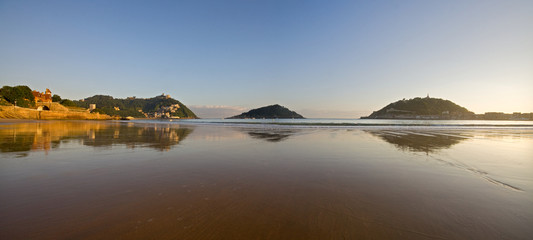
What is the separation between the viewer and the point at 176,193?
4836mm

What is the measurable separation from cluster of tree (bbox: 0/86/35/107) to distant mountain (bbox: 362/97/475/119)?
802 feet

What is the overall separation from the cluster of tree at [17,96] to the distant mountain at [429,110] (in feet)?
802

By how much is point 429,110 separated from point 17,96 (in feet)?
869

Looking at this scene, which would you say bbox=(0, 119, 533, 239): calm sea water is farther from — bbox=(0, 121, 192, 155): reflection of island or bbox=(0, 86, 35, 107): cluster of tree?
bbox=(0, 86, 35, 107): cluster of tree

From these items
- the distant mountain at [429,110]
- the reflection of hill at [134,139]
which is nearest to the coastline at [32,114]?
the reflection of hill at [134,139]

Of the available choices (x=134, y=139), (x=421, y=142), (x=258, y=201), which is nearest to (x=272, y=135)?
(x=134, y=139)

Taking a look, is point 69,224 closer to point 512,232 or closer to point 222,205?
point 222,205

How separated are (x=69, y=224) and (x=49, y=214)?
0.80 meters

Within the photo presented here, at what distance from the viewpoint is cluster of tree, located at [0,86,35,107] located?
6938 centimetres

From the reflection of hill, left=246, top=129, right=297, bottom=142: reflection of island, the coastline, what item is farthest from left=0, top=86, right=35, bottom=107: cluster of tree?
left=246, top=129, right=297, bottom=142: reflection of island

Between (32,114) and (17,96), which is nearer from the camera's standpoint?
(32,114)

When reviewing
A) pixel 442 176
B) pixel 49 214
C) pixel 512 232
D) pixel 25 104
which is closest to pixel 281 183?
pixel 512 232

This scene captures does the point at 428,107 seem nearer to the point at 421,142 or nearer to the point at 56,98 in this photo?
the point at 421,142

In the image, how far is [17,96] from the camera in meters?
72.1
